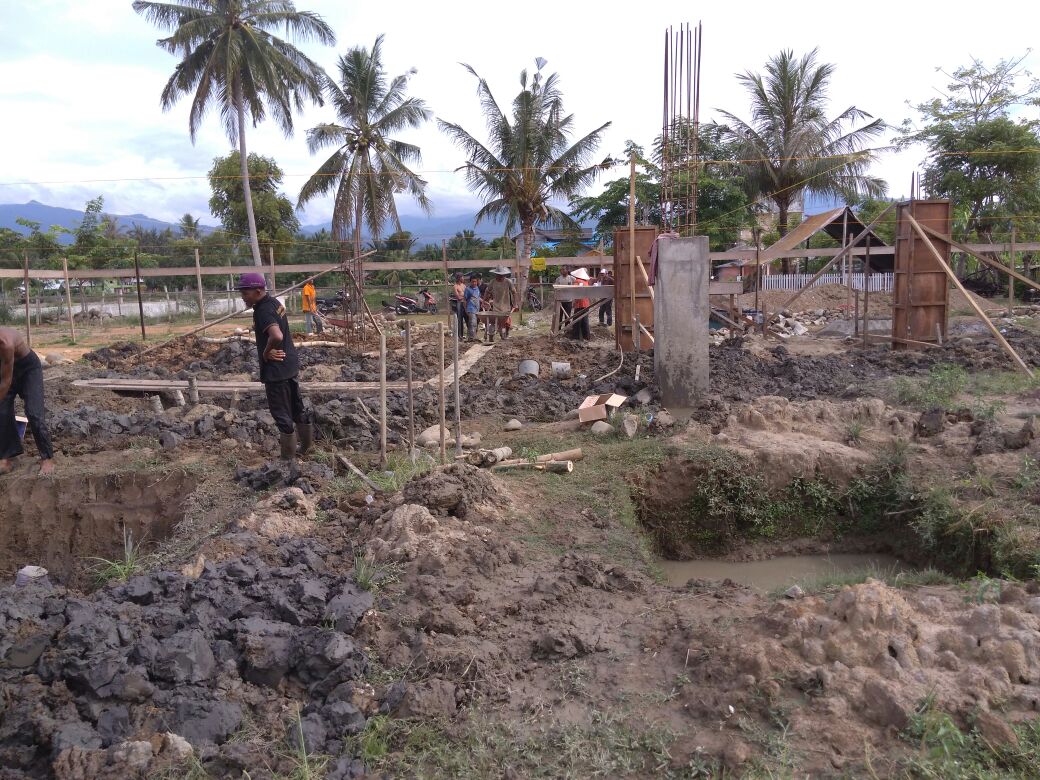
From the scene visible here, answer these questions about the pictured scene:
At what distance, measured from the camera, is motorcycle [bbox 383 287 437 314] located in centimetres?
2525

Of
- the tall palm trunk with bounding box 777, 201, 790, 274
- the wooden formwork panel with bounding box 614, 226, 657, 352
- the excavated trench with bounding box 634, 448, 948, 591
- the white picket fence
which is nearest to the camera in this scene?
the excavated trench with bounding box 634, 448, 948, 591

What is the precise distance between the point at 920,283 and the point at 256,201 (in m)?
25.2

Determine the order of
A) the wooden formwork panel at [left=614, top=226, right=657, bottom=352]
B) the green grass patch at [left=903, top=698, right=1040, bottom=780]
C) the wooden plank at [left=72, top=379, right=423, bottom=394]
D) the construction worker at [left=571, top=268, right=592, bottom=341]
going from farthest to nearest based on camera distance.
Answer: the construction worker at [left=571, top=268, right=592, bottom=341] → the wooden formwork panel at [left=614, top=226, right=657, bottom=352] → the wooden plank at [left=72, top=379, right=423, bottom=394] → the green grass patch at [left=903, top=698, right=1040, bottom=780]

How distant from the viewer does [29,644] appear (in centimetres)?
328

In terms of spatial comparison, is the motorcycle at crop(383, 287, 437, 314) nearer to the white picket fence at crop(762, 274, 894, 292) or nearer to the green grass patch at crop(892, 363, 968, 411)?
the white picket fence at crop(762, 274, 894, 292)

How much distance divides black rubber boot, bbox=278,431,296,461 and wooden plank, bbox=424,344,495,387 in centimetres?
284

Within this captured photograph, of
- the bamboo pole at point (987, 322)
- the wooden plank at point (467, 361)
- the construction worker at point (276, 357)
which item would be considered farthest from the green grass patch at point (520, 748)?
the bamboo pole at point (987, 322)

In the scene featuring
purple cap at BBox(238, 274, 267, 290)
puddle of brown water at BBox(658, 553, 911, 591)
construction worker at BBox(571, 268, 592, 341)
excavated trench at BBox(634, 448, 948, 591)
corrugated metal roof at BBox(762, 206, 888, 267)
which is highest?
corrugated metal roof at BBox(762, 206, 888, 267)

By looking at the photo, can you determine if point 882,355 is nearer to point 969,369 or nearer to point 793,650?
point 969,369

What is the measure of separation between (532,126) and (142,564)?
76.7ft

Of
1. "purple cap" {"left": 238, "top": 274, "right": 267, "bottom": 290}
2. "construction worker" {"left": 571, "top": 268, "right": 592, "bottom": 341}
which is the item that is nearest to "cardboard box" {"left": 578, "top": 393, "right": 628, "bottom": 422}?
"purple cap" {"left": 238, "top": 274, "right": 267, "bottom": 290}

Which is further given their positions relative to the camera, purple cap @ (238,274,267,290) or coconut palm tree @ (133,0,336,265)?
coconut palm tree @ (133,0,336,265)

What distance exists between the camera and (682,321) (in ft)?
26.3

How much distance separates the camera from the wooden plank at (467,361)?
9.65 metres
